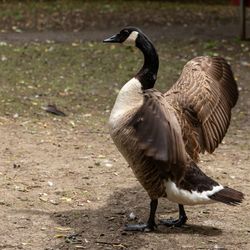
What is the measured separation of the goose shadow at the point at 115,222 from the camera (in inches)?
179

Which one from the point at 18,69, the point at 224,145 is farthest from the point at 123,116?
the point at 18,69

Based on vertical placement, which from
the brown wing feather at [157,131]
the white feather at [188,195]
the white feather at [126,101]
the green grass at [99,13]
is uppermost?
the brown wing feather at [157,131]

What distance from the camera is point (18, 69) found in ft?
33.8

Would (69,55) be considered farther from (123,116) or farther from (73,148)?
(123,116)

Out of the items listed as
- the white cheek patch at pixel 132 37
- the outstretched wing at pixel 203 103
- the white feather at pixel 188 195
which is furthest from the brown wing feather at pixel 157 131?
the white cheek patch at pixel 132 37

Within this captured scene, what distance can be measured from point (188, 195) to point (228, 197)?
0.27 meters

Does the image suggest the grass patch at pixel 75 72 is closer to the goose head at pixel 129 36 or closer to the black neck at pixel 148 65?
the goose head at pixel 129 36

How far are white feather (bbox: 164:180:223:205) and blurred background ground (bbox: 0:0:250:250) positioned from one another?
0.26 meters

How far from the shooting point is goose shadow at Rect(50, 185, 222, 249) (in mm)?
4539

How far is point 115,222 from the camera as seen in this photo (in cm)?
494

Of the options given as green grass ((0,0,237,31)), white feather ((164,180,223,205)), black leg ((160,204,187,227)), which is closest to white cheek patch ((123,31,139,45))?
white feather ((164,180,223,205))

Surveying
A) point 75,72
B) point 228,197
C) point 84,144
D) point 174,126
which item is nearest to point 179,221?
point 228,197

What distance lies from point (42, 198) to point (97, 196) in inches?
17.2

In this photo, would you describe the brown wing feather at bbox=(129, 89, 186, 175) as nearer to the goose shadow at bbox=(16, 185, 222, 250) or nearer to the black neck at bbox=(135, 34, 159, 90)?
the black neck at bbox=(135, 34, 159, 90)
